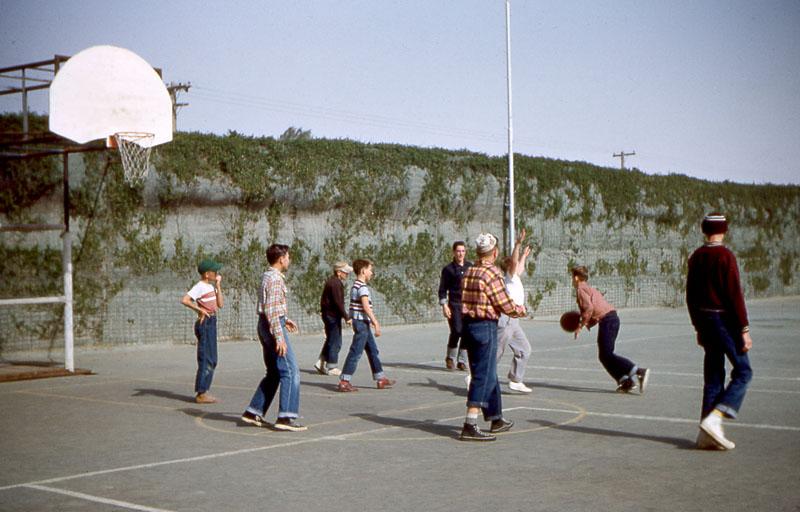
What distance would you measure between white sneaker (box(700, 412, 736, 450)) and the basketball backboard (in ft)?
32.6

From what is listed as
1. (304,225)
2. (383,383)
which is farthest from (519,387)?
(304,225)

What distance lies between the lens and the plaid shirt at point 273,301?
32.3 ft

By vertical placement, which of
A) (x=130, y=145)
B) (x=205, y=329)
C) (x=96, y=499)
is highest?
(x=130, y=145)

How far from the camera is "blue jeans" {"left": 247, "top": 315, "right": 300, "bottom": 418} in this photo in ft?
32.2

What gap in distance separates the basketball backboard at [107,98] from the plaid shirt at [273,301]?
585 centimetres

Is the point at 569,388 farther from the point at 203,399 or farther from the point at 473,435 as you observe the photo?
the point at 203,399

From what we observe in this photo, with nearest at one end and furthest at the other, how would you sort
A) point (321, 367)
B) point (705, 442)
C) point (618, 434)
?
point (705, 442)
point (618, 434)
point (321, 367)

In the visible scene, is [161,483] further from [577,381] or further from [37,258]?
[37,258]

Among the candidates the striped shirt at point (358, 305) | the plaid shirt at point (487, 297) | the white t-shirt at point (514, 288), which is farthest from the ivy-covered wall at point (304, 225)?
the plaid shirt at point (487, 297)

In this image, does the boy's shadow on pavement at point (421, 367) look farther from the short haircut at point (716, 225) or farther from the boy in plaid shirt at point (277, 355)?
the short haircut at point (716, 225)

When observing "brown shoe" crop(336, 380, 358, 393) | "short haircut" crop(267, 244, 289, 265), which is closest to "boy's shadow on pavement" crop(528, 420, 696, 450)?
"short haircut" crop(267, 244, 289, 265)

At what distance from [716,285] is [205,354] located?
6273 mm

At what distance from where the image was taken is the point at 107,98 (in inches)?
592

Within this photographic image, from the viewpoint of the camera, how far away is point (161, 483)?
7438 mm
